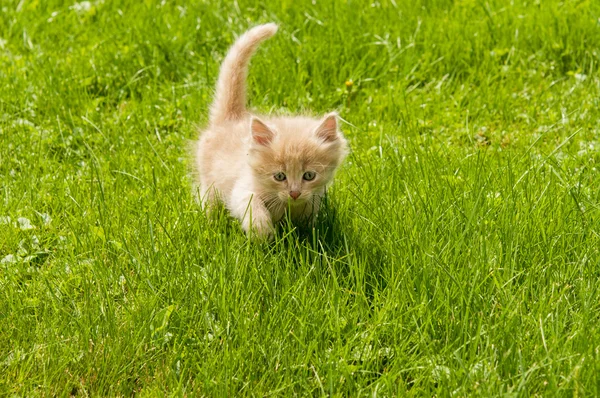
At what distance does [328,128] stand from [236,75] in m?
0.83

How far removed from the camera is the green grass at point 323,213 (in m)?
3.12

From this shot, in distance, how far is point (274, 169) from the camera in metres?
3.91

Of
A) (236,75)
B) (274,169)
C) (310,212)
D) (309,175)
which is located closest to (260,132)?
(274,169)

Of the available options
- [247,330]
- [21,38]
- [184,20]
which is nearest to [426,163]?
[247,330]

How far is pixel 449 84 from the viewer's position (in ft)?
18.4

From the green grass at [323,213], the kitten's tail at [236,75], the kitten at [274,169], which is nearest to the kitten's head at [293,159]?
the kitten at [274,169]

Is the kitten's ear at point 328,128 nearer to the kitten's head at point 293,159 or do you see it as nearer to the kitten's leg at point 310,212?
the kitten's head at point 293,159

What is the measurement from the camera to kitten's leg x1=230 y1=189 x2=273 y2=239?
382 centimetres

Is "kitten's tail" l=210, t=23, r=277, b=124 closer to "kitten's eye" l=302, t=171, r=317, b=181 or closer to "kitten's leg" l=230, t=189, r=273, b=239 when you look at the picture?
"kitten's leg" l=230, t=189, r=273, b=239

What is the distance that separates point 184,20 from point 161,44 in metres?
0.35

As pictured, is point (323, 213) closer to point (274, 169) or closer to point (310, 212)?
point (310, 212)

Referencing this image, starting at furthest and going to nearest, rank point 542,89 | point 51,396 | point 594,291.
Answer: point 542,89 → point 594,291 → point 51,396

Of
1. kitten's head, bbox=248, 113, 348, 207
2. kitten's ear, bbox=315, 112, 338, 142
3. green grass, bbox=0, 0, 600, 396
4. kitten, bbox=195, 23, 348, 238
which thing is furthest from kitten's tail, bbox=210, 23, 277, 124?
kitten's ear, bbox=315, 112, 338, 142

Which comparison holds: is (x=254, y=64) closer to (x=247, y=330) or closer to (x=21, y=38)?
(x=21, y=38)
